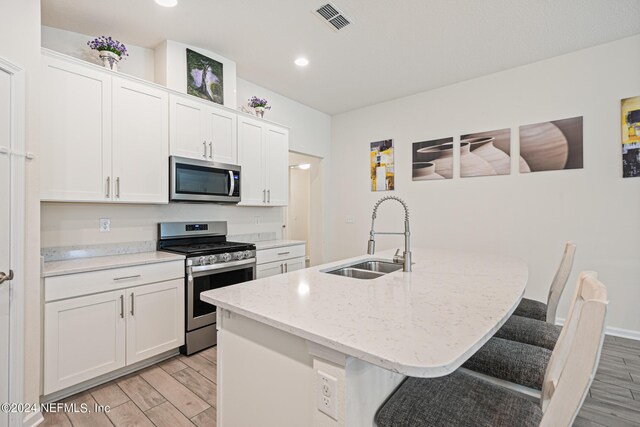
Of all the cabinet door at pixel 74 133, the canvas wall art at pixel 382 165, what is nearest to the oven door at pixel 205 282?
the cabinet door at pixel 74 133

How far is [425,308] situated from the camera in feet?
3.83

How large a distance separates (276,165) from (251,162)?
0.42 m

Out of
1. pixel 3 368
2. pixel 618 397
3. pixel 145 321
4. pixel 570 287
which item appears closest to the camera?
pixel 3 368

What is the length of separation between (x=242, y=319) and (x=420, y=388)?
738mm

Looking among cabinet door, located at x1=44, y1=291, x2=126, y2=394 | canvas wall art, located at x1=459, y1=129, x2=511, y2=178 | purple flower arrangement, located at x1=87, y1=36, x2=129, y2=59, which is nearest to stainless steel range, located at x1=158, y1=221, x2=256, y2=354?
cabinet door, located at x1=44, y1=291, x2=126, y2=394

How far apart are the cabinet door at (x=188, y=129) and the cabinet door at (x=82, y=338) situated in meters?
1.38

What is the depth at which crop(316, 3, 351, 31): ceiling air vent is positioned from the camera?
2.44m

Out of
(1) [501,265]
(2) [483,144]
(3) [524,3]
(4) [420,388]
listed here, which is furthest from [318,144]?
(4) [420,388]

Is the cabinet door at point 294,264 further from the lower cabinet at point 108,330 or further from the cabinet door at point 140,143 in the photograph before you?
the cabinet door at point 140,143

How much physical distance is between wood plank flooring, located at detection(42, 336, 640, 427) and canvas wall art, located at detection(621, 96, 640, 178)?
66.6 inches

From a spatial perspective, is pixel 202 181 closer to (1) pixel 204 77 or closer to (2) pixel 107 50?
(1) pixel 204 77

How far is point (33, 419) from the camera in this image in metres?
1.75

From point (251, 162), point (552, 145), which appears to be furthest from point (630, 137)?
point (251, 162)

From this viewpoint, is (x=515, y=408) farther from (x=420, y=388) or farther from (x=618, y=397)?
(x=618, y=397)
